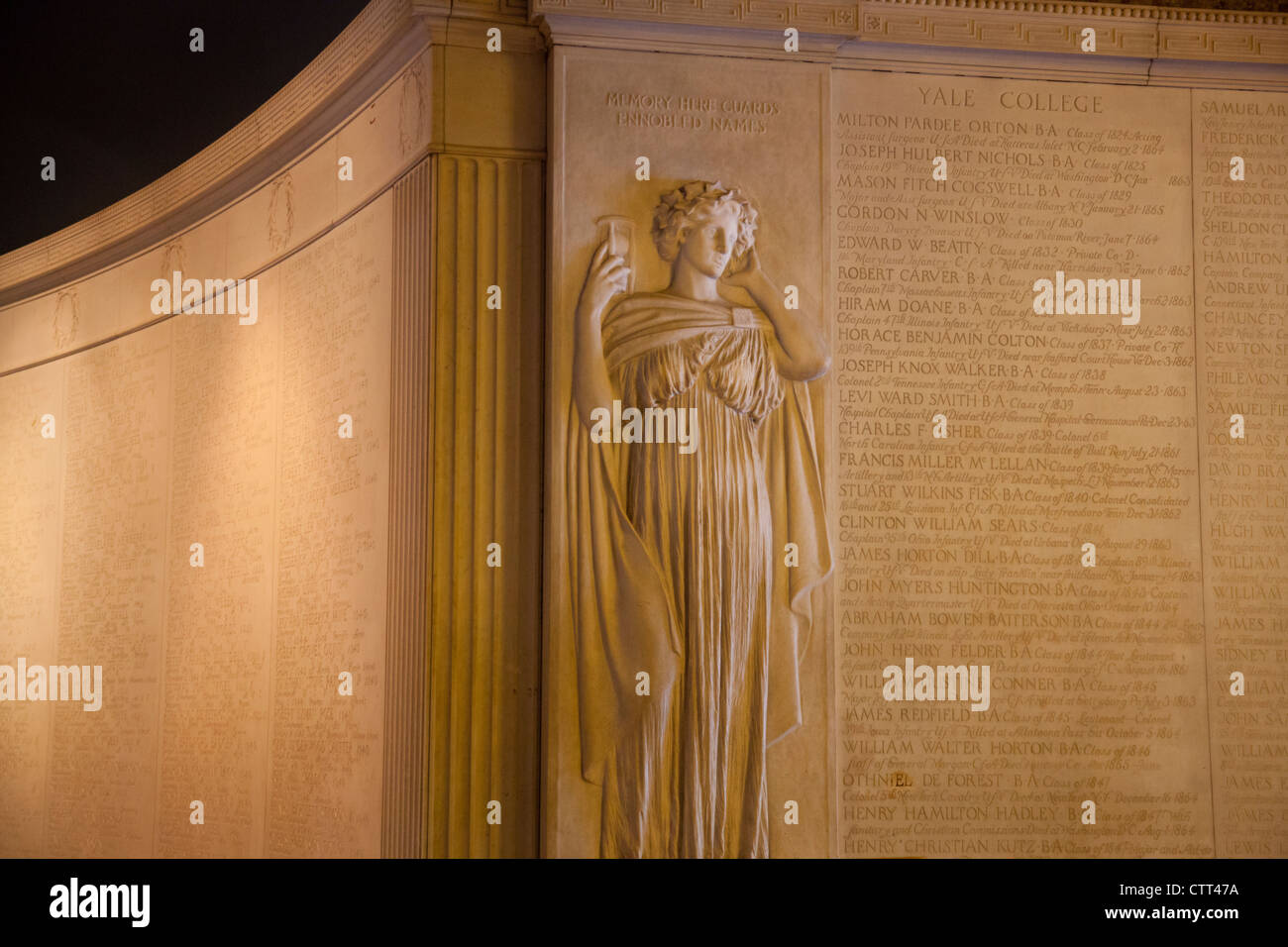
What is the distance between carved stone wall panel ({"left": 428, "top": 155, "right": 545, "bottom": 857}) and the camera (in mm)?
6238

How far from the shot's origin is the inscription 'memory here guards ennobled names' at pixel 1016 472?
6609 mm

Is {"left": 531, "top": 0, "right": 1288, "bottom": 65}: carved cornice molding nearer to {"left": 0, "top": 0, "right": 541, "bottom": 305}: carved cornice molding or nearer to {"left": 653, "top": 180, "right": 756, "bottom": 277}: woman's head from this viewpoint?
{"left": 0, "top": 0, "right": 541, "bottom": 305}: carved cornice molding

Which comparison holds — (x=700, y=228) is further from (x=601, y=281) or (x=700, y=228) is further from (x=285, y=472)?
(x=285, y=472)

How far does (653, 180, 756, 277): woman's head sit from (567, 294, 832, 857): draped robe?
0.68 ft

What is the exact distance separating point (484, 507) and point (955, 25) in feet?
10.3

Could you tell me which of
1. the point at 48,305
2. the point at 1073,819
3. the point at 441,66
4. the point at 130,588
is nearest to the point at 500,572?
the point at 441,66

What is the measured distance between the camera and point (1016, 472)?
683 centimetres

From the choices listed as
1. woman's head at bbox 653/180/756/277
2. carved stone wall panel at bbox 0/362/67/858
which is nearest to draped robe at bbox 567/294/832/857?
woman's head at bbox 653/180/756/277

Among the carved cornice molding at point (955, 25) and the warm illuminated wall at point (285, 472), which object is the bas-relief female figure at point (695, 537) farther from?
the carved cornice molding at point (955, 25)

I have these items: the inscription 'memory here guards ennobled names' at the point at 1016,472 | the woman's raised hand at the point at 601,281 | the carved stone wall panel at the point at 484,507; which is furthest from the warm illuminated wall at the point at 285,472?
the inscription 'memory here guards ennobled names' at the point at 1016,472

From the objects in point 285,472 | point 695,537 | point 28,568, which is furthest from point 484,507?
point 28,568
